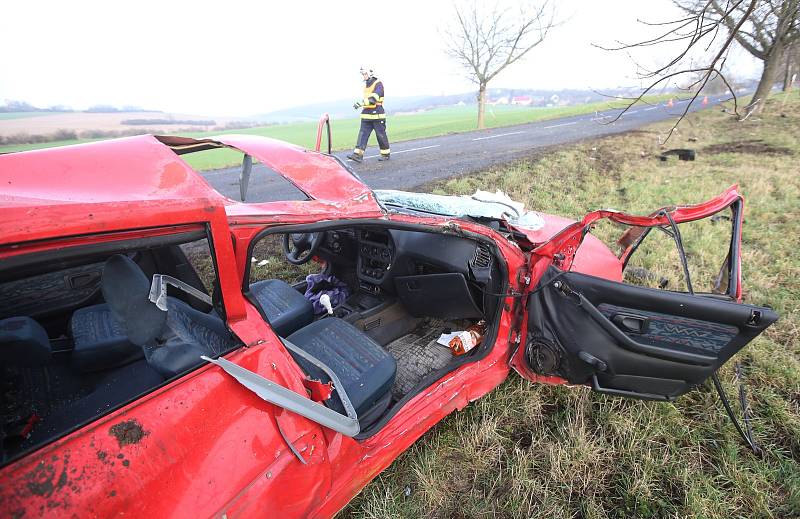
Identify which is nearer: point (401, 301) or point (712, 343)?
point (712, 343)

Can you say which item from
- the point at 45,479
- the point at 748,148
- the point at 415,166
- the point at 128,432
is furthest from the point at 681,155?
the point at 45,479

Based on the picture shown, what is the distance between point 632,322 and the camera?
6.40 feet

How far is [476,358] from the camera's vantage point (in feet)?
7.47

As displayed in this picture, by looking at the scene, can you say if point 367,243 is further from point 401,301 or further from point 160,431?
point 160,431

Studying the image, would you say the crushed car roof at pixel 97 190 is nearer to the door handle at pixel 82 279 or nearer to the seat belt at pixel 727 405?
the door handle at pixel 82 279

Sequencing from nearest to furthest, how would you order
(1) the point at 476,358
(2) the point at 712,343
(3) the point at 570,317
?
(2) the point at 712,343
(3) the point at 570,317
(1) the point at 476,358

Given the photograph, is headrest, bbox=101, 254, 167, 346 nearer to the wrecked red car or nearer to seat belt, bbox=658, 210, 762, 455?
the wrecked red car

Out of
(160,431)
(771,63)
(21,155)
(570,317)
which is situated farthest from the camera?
(771,63)

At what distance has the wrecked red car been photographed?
1.05 m

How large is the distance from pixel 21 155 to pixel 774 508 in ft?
12.0

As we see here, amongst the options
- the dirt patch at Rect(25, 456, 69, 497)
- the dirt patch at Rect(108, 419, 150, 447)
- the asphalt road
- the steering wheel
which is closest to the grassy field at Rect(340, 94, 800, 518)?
the dirt patch at Rect(108, 419, 150, 447)

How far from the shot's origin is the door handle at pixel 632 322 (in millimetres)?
1927

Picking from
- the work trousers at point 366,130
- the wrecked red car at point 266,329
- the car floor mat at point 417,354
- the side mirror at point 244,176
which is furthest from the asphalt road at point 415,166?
the wrecked red car at point 266,329

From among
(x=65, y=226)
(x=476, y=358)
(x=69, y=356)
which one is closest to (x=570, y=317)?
(x=476, y=358)
